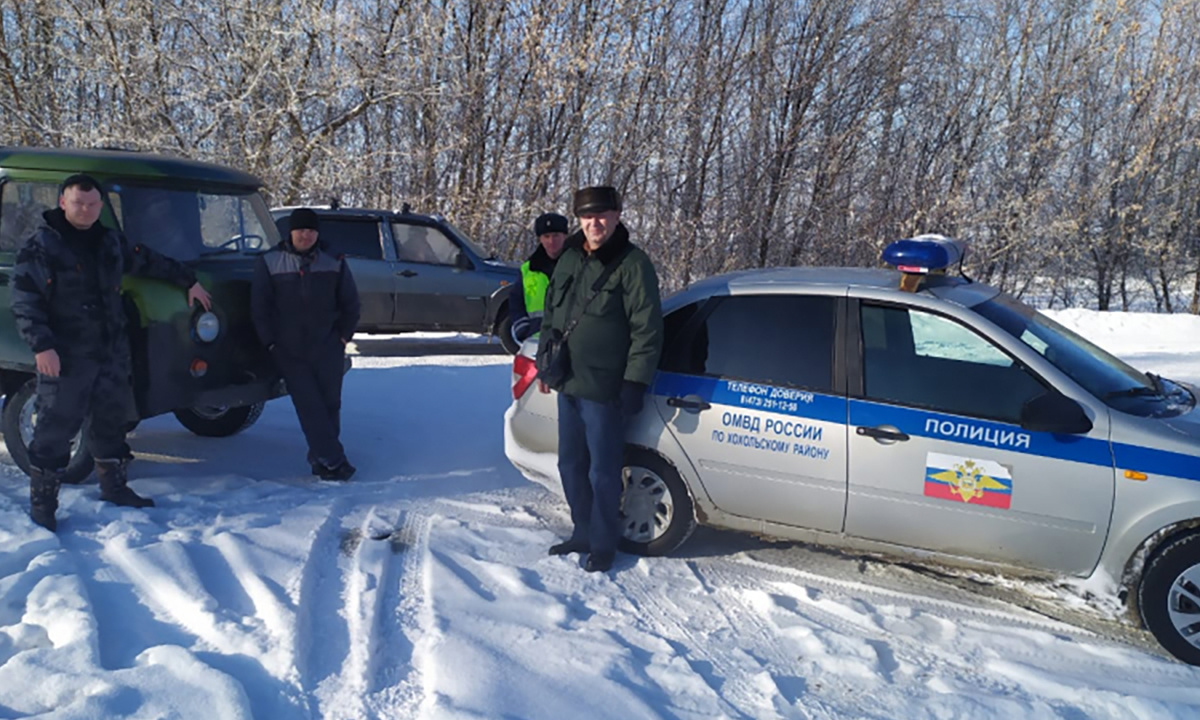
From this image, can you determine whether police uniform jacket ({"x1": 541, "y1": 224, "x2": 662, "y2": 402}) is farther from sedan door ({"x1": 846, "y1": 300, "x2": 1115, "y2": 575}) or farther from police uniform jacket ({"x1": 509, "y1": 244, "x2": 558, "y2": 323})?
police uniform jacket ({"x1": 509, "y1": 244, "x2": 558, "y2": 323})

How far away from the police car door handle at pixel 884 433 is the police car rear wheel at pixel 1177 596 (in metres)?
1.09

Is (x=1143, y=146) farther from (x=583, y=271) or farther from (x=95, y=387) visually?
(x=95, y=387)

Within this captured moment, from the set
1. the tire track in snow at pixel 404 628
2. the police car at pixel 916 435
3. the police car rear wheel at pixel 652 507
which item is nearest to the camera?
the tire track in snow at pixel 404 628

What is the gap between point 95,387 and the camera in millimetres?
4648

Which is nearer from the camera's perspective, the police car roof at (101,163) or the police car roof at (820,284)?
the police car roof at (820,284)

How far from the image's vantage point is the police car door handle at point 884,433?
3.99 m

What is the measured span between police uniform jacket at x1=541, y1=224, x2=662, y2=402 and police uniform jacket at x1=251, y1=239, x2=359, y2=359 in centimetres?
200

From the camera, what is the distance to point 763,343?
4375mm

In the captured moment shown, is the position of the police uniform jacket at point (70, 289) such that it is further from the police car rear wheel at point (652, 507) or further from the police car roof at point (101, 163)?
the police car rear wheel at point (652, 507)

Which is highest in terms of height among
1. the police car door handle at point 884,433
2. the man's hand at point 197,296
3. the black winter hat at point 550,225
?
the black winter hat at point 550,225

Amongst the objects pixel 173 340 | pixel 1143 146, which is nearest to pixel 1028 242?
pixel 1143 146

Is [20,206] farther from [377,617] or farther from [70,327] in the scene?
[377,617]

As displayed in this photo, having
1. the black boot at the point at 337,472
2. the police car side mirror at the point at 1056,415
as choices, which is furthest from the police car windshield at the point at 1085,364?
the black boot at the point at 337,472

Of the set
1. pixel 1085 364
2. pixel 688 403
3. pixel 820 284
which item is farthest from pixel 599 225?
pixel 1085 364
